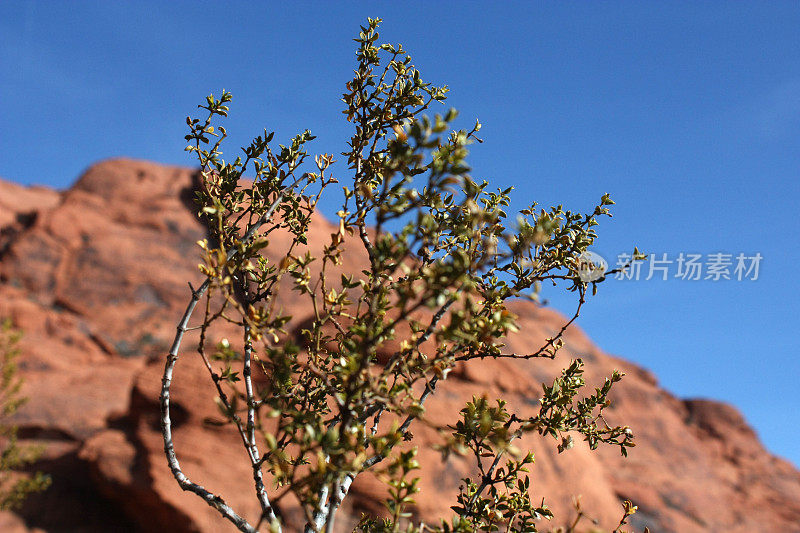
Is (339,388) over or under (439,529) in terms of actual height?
over

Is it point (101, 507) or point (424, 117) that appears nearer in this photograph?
point (424, 117)

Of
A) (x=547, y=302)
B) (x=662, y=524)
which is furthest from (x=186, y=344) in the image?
(x=547, y=302)

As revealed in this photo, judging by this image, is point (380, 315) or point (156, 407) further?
point (156, 407)

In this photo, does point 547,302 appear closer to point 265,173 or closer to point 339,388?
point 339,388

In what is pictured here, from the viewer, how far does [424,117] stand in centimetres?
211

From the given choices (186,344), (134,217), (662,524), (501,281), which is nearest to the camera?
(501,281)

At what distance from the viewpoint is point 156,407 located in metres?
14.2

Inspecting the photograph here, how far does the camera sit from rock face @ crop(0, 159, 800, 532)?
1328 centimetres

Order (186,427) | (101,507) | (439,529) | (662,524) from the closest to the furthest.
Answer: (439,529) < (186,427) < (101,507) < (662,524)

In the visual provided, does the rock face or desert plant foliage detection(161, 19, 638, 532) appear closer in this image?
desert plant foliage detection(161, 19, 638, 532)

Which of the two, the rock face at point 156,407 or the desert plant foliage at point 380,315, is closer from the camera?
the desert plant foliage at point 380,315

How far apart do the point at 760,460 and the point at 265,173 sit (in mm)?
42199

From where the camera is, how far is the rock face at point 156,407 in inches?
523

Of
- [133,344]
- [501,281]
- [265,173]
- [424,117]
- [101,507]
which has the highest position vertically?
[133,344]
